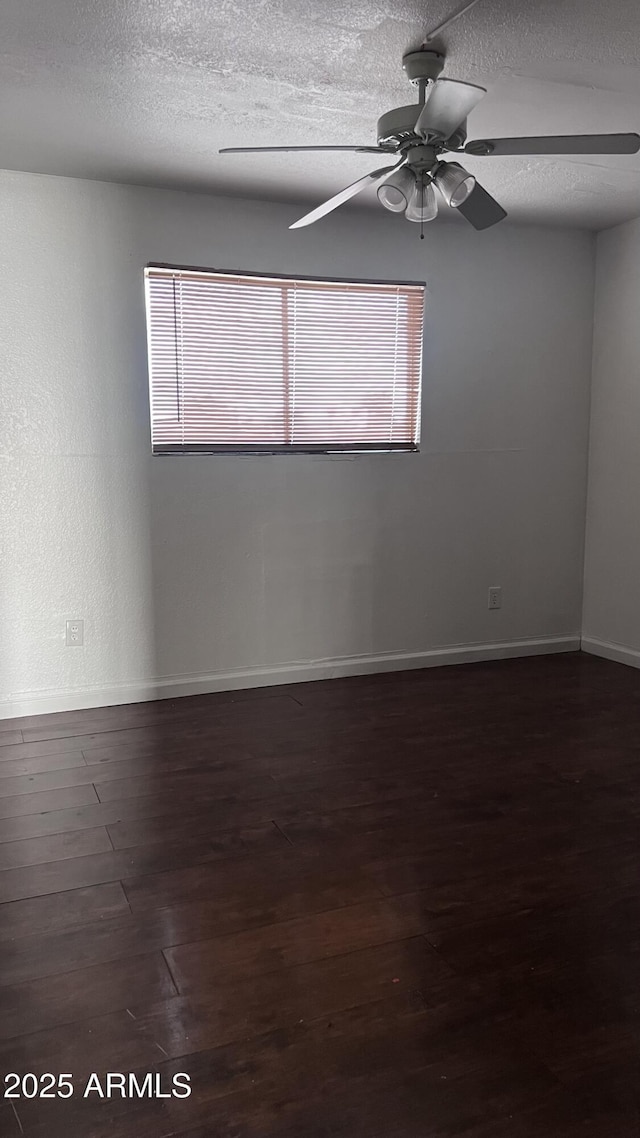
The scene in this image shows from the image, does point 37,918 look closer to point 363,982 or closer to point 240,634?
point 363,982

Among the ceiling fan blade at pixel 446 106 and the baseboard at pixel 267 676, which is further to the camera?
the baseboard at pixel 267 676

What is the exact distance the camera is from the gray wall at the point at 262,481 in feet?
11.9

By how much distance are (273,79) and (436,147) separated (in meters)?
0.63

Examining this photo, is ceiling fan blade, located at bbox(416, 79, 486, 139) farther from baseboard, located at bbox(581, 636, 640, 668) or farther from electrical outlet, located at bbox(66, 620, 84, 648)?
Answer: baseboard, located at bbox(581, 636, 640, 668)

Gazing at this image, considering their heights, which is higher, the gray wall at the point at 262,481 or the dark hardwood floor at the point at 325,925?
the gray wall at the point at 262,481

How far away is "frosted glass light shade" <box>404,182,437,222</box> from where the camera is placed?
8.03 ft

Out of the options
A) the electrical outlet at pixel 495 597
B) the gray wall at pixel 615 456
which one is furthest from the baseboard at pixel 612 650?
the electrical outlet at pixel 495 597

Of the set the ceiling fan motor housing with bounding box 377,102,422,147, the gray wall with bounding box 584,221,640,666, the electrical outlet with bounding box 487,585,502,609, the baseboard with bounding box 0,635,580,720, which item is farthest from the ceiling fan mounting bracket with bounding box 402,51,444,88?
the electrical outlet with bounding box 487,585,502,609

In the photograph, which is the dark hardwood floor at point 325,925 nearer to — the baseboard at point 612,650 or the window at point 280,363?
the baseboard at point 612,650

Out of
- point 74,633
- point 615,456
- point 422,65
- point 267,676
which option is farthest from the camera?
point 615,456

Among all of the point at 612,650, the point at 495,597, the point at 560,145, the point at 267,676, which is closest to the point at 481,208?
the point at 560,145

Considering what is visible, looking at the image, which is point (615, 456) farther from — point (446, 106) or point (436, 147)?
point (446, 106)

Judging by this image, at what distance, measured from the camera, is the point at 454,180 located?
2387 millimetres

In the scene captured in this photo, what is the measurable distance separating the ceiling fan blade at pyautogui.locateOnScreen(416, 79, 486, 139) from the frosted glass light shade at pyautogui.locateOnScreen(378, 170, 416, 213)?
0.18 metres
